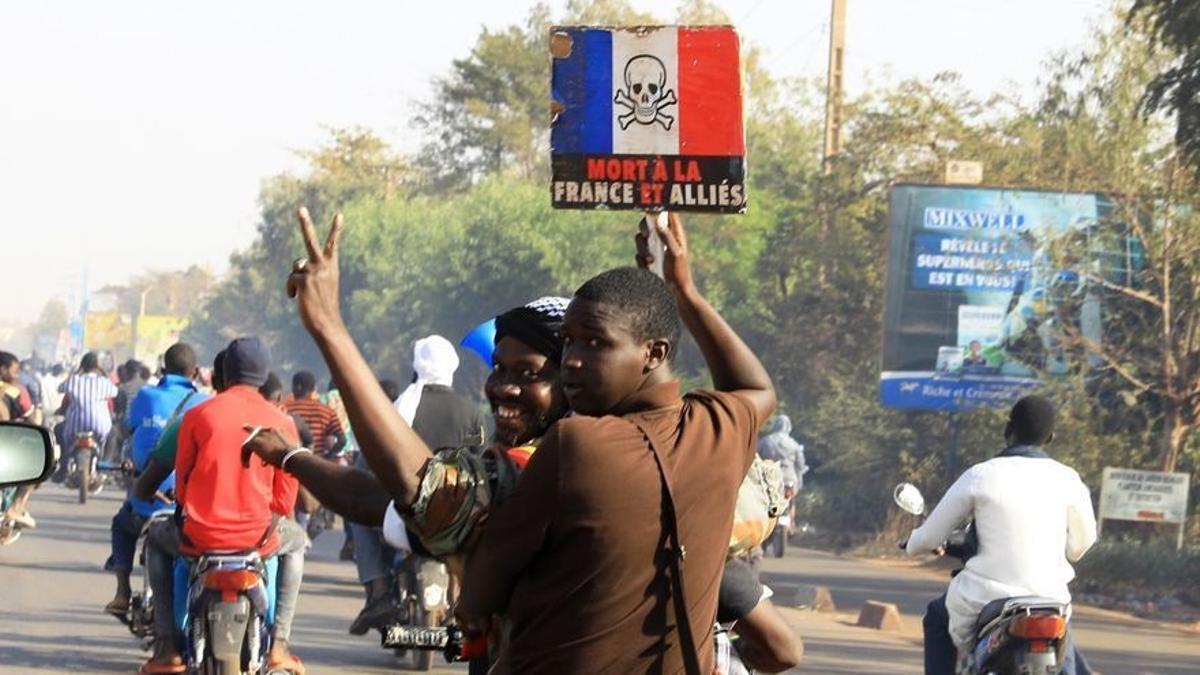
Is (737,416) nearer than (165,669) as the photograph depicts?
Yes

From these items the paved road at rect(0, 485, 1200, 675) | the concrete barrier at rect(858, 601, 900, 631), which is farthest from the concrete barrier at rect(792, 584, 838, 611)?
the concrete barrier at rect(858, 601, 900, 631)

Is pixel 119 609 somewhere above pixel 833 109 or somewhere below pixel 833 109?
below

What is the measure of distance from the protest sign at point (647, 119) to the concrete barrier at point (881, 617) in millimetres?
11770

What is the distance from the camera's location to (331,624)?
49.9 ft

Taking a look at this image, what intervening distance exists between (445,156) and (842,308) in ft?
132

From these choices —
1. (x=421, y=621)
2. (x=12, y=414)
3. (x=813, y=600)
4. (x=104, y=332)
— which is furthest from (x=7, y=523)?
(x=104, y=332)

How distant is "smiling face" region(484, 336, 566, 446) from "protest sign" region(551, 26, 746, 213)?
162 centimetres

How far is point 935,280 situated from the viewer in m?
30.4

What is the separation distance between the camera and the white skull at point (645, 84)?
6.21m

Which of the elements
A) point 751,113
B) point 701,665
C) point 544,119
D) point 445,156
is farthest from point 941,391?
point 445,156

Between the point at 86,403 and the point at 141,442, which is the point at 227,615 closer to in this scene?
the point at 141,442

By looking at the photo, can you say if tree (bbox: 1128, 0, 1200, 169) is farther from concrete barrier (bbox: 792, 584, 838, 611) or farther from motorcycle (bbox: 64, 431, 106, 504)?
motorcycle (bbox: 64, 431, 106, 504)

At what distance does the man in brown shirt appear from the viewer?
388 cm

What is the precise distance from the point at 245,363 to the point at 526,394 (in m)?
5.20
